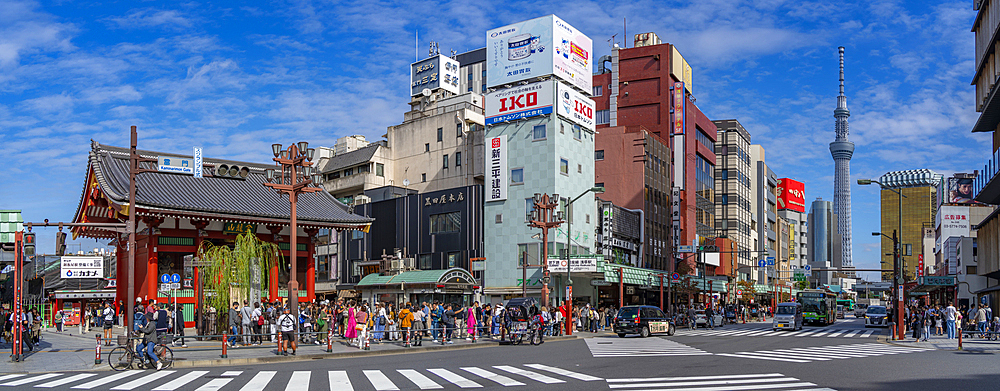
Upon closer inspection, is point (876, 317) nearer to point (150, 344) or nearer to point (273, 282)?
point (273, 282)

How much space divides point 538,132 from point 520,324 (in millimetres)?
29165

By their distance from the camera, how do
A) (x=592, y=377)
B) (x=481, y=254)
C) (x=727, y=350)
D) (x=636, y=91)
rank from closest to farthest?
(x=592, y=377) < (x=727, y=350) < (x=481, y=254) < (x=636, y=91)

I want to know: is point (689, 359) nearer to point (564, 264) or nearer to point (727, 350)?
point (727, 350)

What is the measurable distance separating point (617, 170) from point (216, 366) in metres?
52.2

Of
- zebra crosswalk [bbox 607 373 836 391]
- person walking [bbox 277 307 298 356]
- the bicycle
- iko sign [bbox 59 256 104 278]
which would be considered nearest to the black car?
person walking [bbox 277 307 298 356]

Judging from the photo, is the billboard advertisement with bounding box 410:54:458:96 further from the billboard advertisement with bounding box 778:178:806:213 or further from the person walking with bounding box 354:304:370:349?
the billboard advertisement with bounding box 778:178:806:213

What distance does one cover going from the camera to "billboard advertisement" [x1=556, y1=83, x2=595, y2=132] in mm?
58656

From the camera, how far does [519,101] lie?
2357 inches

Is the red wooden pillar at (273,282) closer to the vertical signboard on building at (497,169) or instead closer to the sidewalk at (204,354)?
the sidewalk at (204,354)

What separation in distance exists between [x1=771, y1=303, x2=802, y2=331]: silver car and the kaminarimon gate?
2722 cm

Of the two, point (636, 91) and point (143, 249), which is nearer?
point (143, 249)

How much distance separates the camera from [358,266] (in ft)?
228

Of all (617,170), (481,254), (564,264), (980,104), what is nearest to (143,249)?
(564,264)

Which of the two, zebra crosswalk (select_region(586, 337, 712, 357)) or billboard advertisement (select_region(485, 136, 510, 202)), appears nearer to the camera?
zebra crosswalk (select_region(586, 337, 712, 357))
